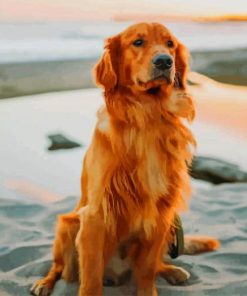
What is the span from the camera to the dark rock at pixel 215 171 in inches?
84.7

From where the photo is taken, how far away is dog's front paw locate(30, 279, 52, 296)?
1906 millimetres

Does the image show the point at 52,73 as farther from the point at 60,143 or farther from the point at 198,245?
the point at 198,245

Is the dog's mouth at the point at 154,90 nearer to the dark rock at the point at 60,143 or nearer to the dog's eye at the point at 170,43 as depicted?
the dog's eye at the point at 170,43

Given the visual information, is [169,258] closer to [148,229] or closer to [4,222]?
[148,229]

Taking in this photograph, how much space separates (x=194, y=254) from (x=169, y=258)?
86 mm

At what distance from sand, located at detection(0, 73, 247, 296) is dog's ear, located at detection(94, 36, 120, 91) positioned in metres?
0.24

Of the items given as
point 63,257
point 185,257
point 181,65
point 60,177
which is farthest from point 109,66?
point 185,257

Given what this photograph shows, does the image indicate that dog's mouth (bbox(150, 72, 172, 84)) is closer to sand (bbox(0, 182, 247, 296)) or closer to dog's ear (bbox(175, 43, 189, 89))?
dog's ear (bbox(175, 43, 189, 89))

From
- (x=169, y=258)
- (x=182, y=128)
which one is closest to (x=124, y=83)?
(x=182, y=128)

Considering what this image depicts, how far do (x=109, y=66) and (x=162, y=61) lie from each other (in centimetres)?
16

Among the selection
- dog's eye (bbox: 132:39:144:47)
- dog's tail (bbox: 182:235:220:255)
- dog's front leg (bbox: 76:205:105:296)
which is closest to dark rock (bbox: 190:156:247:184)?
dog's tail (bbox: 182:235:220:255)

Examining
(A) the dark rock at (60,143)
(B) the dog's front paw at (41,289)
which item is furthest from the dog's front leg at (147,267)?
(A) the dark rock at (60,143)

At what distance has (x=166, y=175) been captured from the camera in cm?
182

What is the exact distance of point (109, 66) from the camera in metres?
1.73
